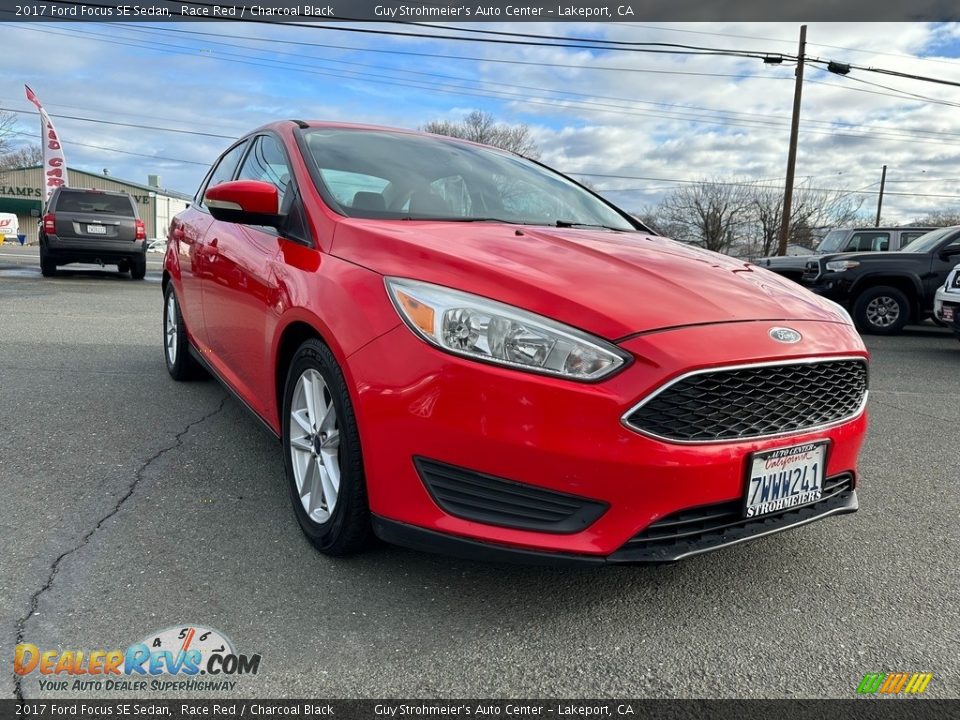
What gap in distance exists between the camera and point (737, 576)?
7.81ft

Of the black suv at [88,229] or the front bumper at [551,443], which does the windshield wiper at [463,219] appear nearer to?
the front bumper at [551,443]

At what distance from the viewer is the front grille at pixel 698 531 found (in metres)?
1.92

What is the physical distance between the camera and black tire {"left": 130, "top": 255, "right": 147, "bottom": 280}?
1287 centimetres

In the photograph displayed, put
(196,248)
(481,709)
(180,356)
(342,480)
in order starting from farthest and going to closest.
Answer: (180,356), (196,248), (342,480), (481,709)

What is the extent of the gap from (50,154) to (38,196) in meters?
41.6

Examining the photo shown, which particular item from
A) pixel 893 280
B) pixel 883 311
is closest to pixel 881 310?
pixel 883 311

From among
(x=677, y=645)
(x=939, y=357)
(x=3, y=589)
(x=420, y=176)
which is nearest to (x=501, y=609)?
(x=677, y=645)

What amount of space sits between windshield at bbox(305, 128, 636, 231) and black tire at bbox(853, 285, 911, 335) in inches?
315

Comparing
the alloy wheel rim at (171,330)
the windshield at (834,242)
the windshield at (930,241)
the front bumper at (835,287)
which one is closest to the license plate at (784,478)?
the alloy wheel rim at (171,330)

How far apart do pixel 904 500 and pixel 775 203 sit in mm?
58047

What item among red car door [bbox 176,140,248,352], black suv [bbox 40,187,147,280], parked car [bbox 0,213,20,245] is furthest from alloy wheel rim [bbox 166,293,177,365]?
parked car [bbox 0,213,20,245]

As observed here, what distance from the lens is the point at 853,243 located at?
553 inches

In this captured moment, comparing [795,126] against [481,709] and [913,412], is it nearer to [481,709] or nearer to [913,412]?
[913,412]

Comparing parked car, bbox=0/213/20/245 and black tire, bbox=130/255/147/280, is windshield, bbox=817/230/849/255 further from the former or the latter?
parked car, bbox=0/213/20/245
